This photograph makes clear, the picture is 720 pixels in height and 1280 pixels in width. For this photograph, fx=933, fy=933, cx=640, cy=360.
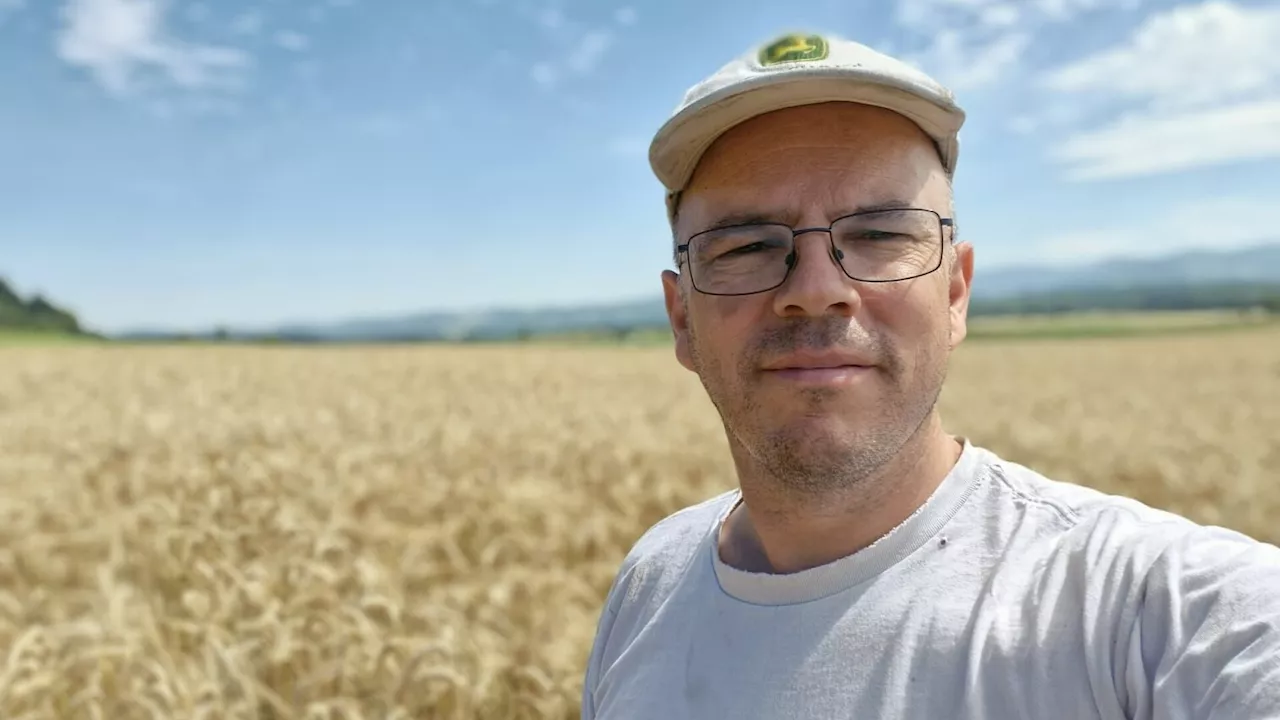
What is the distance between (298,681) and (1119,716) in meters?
2.87

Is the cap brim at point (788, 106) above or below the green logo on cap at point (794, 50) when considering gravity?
below

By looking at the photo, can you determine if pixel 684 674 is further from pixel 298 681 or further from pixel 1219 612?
pixel 298 681

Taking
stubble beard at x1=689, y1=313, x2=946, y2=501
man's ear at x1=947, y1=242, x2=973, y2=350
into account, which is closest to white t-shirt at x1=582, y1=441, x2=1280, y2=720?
stubble beard at x1=689, y1=313, x2=946, y2=501

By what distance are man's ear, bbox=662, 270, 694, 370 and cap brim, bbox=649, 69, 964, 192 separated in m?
0.26

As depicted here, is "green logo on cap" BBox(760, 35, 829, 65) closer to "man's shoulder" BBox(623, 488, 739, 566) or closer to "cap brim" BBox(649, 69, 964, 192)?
"cap brim" BBox(649, 69, 964, 192)

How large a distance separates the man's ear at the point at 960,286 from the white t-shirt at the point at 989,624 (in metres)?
0.23

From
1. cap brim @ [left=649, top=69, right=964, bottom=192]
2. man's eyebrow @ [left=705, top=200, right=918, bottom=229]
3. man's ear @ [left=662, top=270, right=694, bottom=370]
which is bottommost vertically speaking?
man's ear @ [left=662, top=270, right=694, bottom=370]

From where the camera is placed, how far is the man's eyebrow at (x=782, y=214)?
5.09 ft

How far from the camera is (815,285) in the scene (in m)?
1.49

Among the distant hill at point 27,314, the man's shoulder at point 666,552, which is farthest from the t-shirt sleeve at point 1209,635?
the distant hill at point 27,314

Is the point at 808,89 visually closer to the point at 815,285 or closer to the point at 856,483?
the point at 815,285

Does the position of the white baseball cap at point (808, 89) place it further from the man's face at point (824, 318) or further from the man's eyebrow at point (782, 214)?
the man's eyebrow at point (782, 214)

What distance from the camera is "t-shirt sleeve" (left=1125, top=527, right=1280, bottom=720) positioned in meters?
1.10

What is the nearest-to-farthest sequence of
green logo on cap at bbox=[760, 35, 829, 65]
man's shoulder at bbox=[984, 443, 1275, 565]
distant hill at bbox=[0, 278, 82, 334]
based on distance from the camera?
man's shoulder at bbox=[984, 443, 1275, 565]
green logo on cap at bbox=[760, 35, 829, 65]
distant hill at bbox=[0, 278, 82, 334]
